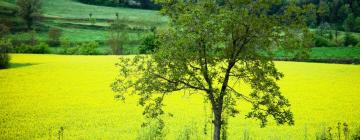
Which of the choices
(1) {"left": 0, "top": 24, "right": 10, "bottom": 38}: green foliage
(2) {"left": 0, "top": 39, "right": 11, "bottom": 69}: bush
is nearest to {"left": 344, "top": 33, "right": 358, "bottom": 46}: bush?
(1) {"left": 0, "top": 24, "right": 10, "bottom": 38}: green foliage

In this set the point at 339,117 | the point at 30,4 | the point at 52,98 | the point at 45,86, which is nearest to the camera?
the point at 339,117

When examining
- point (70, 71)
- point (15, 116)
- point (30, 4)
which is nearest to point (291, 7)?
point (15, 116)

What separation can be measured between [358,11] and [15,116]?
148 m

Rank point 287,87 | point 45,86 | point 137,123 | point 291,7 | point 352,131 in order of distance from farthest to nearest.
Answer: point 287,87
point 45,86
point 137,123
point 352,131
point 291,7

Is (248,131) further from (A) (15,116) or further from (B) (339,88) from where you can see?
(B) (339,88)

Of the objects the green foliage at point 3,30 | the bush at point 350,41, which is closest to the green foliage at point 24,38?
the green foliage at point 3,30

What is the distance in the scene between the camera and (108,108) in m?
25.6

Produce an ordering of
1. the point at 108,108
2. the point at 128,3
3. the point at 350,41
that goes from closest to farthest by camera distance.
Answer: the point at 108,108 < the point at 350,41 < the point at 128,3

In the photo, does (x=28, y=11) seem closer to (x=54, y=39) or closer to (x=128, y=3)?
(x=54, y=39)

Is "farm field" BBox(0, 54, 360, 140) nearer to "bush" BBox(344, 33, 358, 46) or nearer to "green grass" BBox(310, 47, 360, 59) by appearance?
"green grass" BBox(310, 47, 360, 59)

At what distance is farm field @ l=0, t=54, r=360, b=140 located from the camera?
19516 mm

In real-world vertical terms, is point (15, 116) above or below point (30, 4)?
below

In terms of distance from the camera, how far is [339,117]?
2336 cm

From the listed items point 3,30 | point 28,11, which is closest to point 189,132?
point 3,30
